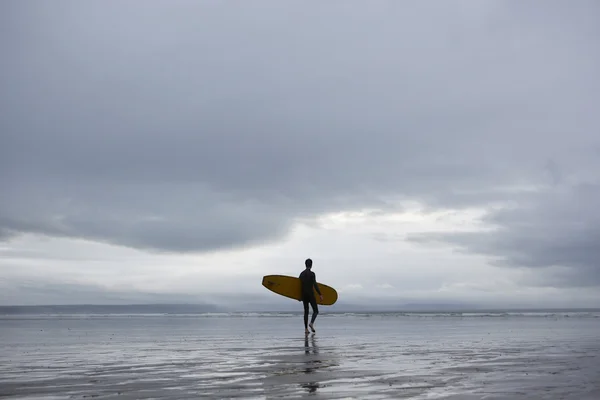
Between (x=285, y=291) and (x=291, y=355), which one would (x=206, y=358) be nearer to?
(x=291, y=355)

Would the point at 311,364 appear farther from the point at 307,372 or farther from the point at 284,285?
the point at 284,285

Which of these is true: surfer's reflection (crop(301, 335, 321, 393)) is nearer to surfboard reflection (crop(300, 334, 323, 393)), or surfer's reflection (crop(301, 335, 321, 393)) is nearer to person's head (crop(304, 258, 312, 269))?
surfboard reflection (crop(300, 334, 323, 393))

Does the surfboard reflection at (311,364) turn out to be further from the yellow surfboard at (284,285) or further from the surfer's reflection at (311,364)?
the yellow surfboard at (284,285)

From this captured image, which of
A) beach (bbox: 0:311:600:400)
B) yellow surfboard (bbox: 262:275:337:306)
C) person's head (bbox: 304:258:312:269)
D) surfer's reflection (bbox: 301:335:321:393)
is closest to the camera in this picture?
beach (bbox: 0:311:600:400)

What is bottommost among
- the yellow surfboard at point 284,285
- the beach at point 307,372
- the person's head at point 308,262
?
the beach at point 307,372

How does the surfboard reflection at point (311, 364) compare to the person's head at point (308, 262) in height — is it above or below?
below

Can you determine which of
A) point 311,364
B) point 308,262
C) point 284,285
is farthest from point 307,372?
point 284,285

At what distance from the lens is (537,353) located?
13984 mm

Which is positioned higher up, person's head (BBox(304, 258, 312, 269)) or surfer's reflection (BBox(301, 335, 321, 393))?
person's head (BBox(304, 258, 312, 269))

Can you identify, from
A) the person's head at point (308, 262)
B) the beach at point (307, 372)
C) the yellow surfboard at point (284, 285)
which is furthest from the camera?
the yellow surfboard at point (284, 285)

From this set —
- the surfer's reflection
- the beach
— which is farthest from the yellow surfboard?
the beach

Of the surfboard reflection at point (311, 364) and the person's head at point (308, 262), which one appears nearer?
the surfboard reflection at point (311, 364)

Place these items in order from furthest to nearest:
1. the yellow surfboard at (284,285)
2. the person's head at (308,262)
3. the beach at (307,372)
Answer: the yellow surfboard at (284,285) → the person's head at (308,262) → the beach at (307,372)

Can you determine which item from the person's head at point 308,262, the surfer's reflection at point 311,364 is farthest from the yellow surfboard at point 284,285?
the surfer's reflection at point 311,364
